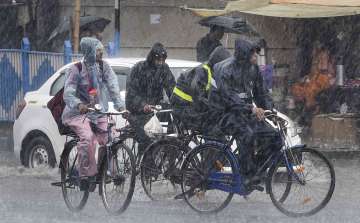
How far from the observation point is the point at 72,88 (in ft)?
27.3

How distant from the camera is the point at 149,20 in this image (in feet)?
58.2

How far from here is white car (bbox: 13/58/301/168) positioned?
11155 millimetres

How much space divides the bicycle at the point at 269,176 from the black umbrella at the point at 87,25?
7.72m

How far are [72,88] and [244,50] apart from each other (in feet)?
5.53

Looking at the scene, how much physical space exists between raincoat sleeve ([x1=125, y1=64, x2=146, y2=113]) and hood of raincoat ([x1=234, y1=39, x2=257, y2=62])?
139 cm

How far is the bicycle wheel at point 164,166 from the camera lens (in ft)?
28.1

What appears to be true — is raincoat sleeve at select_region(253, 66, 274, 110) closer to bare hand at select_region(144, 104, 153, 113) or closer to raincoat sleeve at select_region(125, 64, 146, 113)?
bare hand at select_region(144, 104, 153, 113)

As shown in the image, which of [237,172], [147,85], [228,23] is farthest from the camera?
[228,23]

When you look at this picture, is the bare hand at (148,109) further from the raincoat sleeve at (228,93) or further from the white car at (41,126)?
the white car at (41,126)

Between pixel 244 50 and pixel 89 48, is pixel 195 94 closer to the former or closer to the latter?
pixel 244 50

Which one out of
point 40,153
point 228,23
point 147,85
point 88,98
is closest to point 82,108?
point 88,98

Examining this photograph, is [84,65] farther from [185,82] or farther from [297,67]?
[297,67]

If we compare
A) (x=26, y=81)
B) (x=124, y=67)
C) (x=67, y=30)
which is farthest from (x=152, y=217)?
(x=67, y=30)

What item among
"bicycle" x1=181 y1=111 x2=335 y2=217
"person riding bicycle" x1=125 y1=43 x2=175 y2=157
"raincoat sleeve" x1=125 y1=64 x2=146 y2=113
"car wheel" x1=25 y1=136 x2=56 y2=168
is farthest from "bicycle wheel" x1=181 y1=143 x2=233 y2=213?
"car wheel" x1=25 y1=136 x2=56 y2=168
